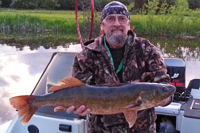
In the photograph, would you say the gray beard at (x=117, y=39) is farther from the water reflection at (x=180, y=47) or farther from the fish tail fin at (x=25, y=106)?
the water reflection at (x=180, y=47)

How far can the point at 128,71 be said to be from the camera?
2.94 m

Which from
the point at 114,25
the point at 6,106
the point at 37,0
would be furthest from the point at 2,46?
the point at 37,0

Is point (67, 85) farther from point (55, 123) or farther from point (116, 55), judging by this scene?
point (55, 123)

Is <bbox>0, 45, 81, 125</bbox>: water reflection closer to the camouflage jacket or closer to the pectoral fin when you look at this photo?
the camouflage jacket

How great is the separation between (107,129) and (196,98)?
1.98 meters

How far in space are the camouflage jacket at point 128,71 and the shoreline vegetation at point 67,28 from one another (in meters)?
15.9

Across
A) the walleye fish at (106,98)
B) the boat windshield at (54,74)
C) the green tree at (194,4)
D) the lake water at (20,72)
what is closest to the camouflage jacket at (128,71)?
the walleye fish at (106,98)

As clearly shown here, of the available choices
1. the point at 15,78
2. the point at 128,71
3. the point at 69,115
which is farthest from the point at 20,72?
the point at 128,71

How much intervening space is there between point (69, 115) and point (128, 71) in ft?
3.96

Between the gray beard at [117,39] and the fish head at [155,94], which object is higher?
the gray beard at [117,39]

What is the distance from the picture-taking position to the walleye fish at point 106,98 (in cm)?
263

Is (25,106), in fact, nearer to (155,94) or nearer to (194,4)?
Result: (155,94)

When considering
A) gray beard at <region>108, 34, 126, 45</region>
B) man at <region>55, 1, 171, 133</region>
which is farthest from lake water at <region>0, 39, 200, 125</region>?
gray beard at <region>108, 34, 126, 45</region>

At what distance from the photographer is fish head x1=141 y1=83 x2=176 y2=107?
2.62 metres
